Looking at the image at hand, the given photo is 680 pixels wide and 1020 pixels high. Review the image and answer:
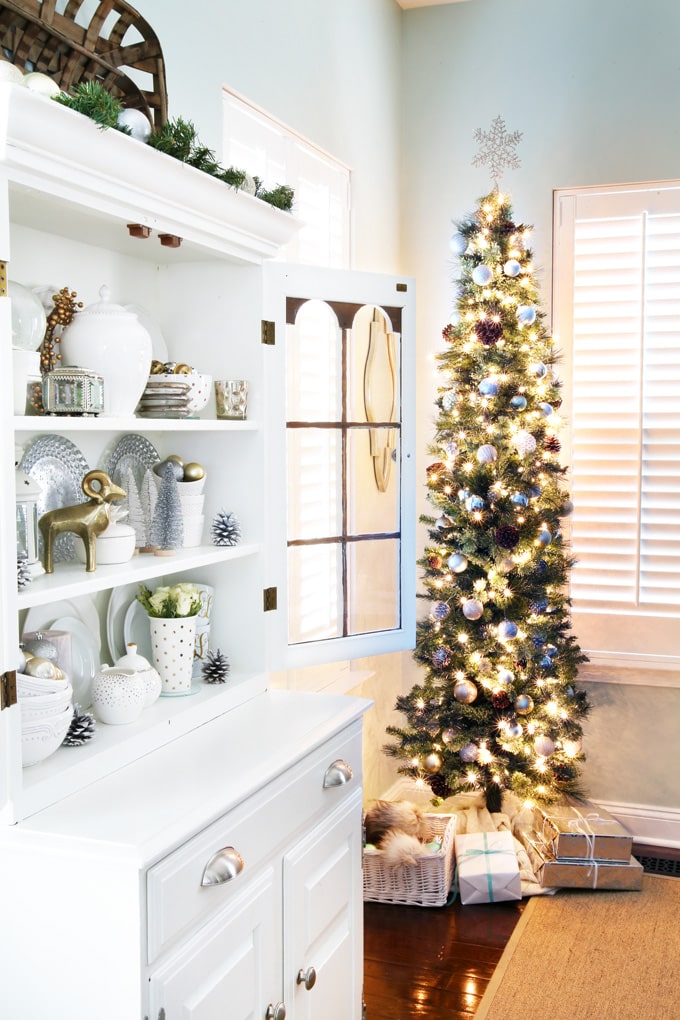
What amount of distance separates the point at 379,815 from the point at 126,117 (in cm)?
234

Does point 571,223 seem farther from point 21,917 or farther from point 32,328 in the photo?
point 21,917

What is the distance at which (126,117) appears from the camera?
5.50 feet

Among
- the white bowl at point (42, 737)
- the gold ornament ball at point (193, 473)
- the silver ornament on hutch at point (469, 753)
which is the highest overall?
the gold ornament ball at point (193, 473)

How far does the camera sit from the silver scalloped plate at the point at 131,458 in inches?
85.0

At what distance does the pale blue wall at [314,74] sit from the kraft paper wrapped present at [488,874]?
2.09 metres

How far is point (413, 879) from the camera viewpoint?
315 cm

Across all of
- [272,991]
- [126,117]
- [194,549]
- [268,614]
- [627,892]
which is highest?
[126,117]

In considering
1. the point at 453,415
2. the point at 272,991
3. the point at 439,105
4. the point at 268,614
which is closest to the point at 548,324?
the point at 453,415

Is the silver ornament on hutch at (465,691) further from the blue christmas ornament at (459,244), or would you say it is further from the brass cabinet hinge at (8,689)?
the brass cabinet hinge at (8,689)

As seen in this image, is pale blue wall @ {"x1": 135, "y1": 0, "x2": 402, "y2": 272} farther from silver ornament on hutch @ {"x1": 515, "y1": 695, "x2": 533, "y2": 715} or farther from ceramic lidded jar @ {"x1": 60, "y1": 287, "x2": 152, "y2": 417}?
silver ornament on hutch @ {"x1": 515, "y1": 695, "x2": 533, "y2": 715}

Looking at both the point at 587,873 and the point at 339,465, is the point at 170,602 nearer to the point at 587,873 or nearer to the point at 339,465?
the point at 339,465

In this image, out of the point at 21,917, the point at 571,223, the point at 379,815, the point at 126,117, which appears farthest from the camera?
the point at 571,223

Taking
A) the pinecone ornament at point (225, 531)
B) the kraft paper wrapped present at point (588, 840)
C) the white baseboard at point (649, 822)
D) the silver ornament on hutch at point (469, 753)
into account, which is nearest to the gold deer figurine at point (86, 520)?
the pinecone ornament at point (225, 531)

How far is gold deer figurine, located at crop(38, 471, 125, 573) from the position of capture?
1794 millimetres
